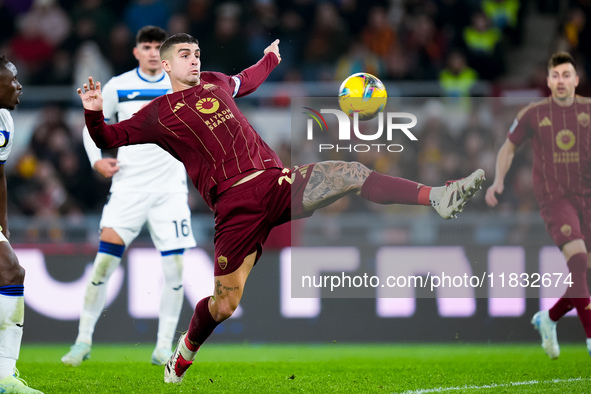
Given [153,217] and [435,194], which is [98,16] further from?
[435,194]

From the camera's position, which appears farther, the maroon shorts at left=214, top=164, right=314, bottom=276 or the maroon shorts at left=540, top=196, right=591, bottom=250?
the maroon shorts at left=540, top=196, right=591, bottom=250

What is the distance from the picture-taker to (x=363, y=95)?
6.22 m

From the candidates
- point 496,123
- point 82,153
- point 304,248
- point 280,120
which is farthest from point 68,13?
point 496,123

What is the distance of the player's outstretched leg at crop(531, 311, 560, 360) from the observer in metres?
7.04

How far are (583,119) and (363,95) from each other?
2.18 metres

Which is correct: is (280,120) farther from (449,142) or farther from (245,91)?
(245,91)

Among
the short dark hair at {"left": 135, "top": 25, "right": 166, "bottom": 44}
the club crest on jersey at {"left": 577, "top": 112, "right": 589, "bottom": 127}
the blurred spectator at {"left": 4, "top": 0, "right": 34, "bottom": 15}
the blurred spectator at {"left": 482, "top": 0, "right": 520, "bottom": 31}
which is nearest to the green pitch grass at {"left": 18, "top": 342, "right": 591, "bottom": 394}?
the club crest on jersey at {"left": 577, "top": 112, "right": 589, "bottom": 127}

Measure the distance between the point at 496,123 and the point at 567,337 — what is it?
2247 mm

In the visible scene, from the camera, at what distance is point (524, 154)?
804cm

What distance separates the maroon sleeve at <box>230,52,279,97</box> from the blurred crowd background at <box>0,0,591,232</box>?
3829 millimetres

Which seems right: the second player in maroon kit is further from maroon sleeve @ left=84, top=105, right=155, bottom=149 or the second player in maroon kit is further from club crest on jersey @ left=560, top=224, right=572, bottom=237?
maroon sleeve @ left=84, top=105, right=155, bottom=149

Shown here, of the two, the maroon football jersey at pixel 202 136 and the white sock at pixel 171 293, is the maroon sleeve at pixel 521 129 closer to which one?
the maroon football jersey at pixel 202 136

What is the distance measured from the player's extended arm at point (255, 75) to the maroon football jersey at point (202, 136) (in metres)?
0.52

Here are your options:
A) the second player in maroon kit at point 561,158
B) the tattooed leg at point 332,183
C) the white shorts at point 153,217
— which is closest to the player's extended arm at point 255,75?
the tattooed leg at point 332,183
